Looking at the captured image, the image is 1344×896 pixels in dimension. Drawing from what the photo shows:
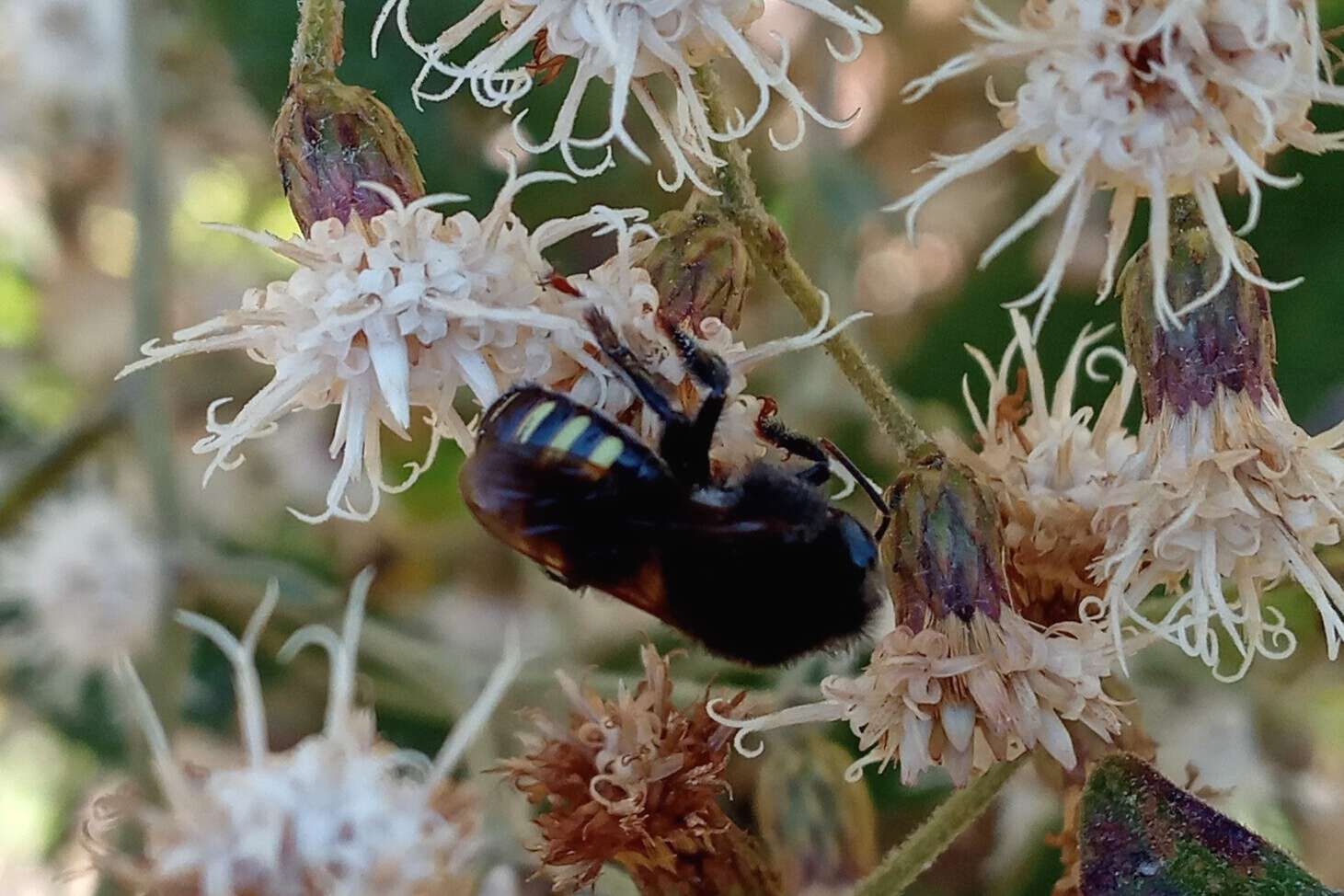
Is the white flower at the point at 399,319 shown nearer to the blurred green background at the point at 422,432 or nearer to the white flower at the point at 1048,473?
the white flower at the point at 1048,473

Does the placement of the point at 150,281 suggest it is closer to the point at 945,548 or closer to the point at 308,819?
the point at 308,819

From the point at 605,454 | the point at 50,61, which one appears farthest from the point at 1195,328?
the point at 50,61

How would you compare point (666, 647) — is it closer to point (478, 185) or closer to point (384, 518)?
point (478, 185)

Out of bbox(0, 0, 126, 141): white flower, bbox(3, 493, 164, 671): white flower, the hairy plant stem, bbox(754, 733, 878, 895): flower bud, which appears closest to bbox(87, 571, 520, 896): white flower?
bbox(754, 733, 878, 895): flower bud

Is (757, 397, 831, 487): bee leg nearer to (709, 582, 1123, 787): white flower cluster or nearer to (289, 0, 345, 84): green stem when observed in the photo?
(709, 582, 1123, 787): white flower cluster

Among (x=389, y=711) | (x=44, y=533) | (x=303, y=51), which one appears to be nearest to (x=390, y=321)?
(x=303, y=51)
